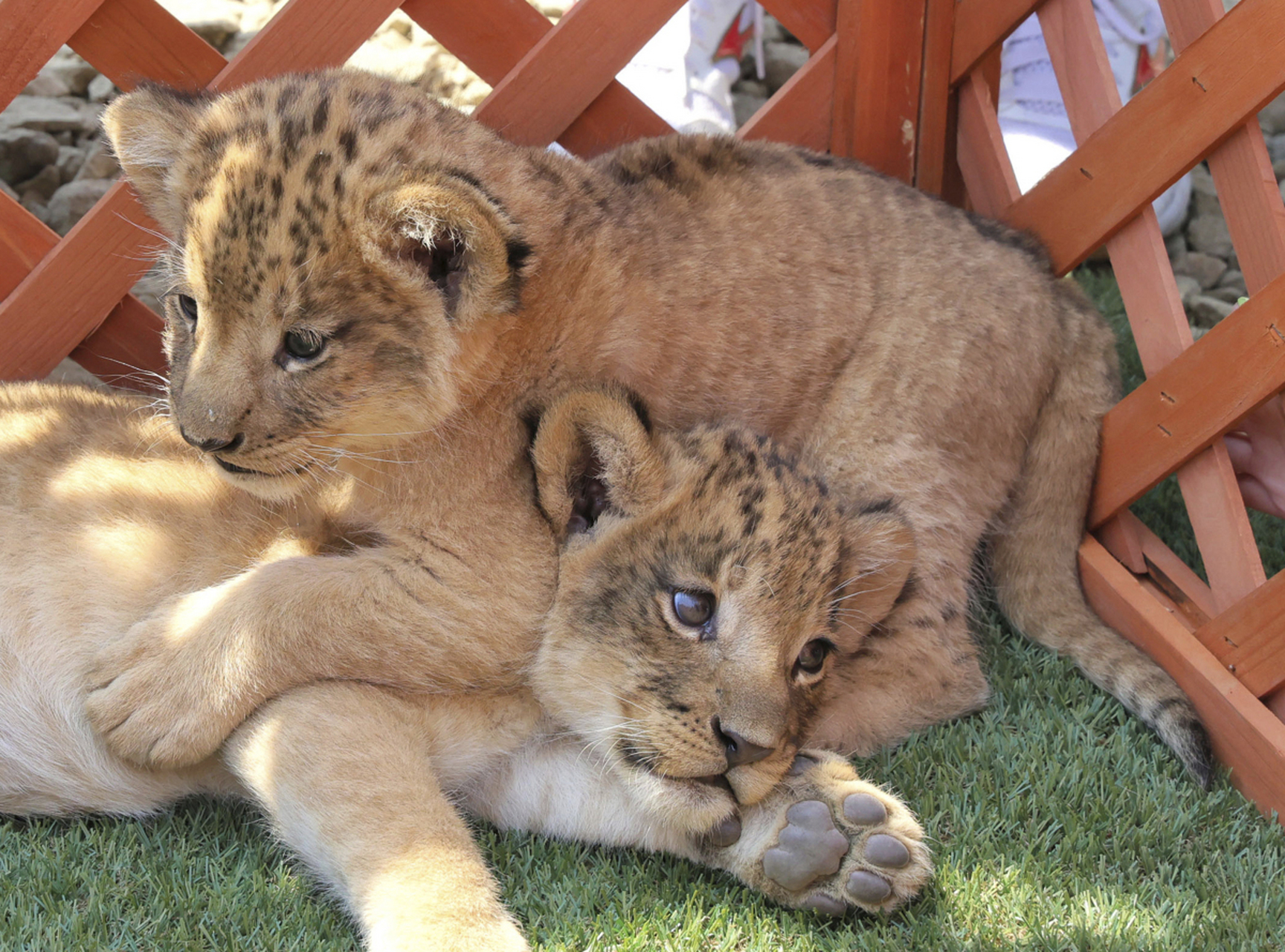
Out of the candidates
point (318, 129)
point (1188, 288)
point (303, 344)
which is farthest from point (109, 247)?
point (1188, 288)

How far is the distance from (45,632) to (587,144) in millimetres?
2317

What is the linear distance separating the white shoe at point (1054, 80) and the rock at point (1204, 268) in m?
0.21

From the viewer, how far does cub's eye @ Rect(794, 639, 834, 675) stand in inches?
122

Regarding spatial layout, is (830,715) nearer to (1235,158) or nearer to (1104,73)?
(1235,158)

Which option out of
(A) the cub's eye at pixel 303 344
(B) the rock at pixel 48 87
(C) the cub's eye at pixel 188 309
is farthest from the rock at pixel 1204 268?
(B) the rock at pixel 48 87

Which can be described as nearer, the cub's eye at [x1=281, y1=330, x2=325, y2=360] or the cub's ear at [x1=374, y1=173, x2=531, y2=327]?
the cub's ear at [x1=374, y1=173, x2=531, y2=327]

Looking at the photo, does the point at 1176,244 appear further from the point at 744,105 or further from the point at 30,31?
the point at 30,31

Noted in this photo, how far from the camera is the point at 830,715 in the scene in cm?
329

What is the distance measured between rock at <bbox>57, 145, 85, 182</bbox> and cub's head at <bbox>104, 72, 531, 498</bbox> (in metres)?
3.97

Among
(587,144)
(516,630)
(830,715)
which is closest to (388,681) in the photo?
(516,630)

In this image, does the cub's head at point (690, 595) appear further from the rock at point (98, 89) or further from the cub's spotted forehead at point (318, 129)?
the rock at point (98, 89)

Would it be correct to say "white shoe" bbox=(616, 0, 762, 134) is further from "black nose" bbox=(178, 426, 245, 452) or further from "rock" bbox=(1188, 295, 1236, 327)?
"black nose" bbox=(178, 426, 245, 452)

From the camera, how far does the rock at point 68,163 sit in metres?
6.61

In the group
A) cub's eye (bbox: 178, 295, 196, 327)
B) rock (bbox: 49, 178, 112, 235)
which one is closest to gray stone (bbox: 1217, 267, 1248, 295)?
cub's eye (bbox: 178, 295, 196, 327)
